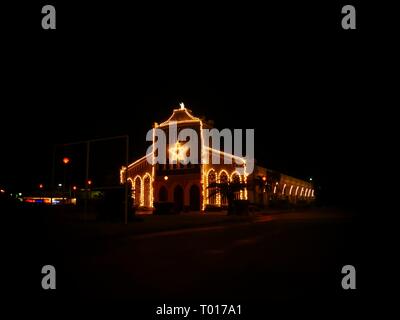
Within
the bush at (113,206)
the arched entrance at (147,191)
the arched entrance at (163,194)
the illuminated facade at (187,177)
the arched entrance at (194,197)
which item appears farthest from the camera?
the arched entrance at (147,191)

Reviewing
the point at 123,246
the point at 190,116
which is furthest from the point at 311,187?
the point at 123,246

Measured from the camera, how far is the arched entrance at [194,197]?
5022cm

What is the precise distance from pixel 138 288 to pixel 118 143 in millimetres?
18928

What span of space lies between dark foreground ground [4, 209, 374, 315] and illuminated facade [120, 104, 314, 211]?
31656 mm

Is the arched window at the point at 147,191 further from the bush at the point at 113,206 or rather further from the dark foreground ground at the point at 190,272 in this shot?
the dark foreground ground at the point at 190,272

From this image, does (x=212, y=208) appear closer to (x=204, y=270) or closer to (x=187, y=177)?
(x=187, y=177)

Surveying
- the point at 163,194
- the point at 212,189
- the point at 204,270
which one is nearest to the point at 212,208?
the point at 212,189

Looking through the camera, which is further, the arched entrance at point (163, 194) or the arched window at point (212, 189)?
the arched entrance at point (163, 194)

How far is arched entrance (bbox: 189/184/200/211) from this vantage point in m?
50.2

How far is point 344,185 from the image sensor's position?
98.2 m

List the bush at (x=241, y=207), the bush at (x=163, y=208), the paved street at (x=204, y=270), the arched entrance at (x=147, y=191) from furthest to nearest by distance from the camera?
the arched entrance at (x=147, y=191), the bush at (x=163, y=208), the bush at (x=241, y=207), the paved street at (x=204, y=270)

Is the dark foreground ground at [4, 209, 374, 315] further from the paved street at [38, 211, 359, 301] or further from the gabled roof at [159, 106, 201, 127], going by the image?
the gabled roof at [159, 106, 201, 127]

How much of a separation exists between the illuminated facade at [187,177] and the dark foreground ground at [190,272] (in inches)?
1246

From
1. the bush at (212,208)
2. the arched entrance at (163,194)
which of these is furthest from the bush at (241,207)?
the arched entrance at (163,194)
